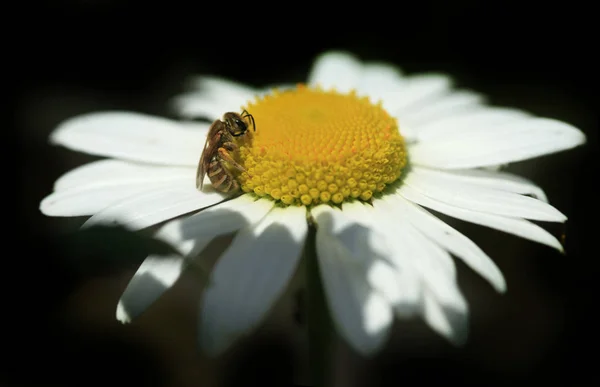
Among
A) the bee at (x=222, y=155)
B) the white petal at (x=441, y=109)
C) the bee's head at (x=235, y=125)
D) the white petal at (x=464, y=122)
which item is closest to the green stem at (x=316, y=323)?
the bee at (x=222, y=155)

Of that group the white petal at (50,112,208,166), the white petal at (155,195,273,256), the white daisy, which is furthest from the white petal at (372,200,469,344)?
the white petal at (50,112,208,166)

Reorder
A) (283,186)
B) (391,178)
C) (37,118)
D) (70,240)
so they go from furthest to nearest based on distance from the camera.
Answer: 1. (37,118)
2. (391,178)
3. (283,186)
4. (70,240)

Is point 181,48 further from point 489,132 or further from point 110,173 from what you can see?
point 489,132

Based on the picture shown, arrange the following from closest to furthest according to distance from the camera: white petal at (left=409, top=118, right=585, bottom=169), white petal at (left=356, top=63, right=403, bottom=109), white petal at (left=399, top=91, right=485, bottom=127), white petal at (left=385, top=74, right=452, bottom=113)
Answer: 1. white petal at (left=409, top=118, right=585, bottom=169)
2. white petal at (left=399, top=91, right=485, bottom=127)
3. white petal at (left=385, top=74, right=452, bottom=113)
4. white petal at (left=356, top=63, right=403, bottom=109)

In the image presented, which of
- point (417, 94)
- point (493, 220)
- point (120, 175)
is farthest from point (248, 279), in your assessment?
point (417, 94)

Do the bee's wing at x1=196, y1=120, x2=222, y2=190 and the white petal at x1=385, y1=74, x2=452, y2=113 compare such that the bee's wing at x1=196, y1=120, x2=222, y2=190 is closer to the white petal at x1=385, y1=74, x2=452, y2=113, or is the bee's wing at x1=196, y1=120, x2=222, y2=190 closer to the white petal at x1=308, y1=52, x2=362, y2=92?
the white petal at x1=385, y1=74, x2=452, y2=113

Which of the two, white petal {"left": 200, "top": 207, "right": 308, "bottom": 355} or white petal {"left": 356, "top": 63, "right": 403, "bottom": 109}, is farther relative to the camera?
white petal {"left": 356, "top": 63, "right": 403, "bottom": 109}

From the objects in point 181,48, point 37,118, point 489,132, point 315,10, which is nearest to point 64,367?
point 489,132

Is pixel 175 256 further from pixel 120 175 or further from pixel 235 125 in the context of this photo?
pixel 120 175

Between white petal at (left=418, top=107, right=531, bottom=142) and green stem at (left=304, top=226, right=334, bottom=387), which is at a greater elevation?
white petal at (left=418, top=107, right=531, bottom=142)
